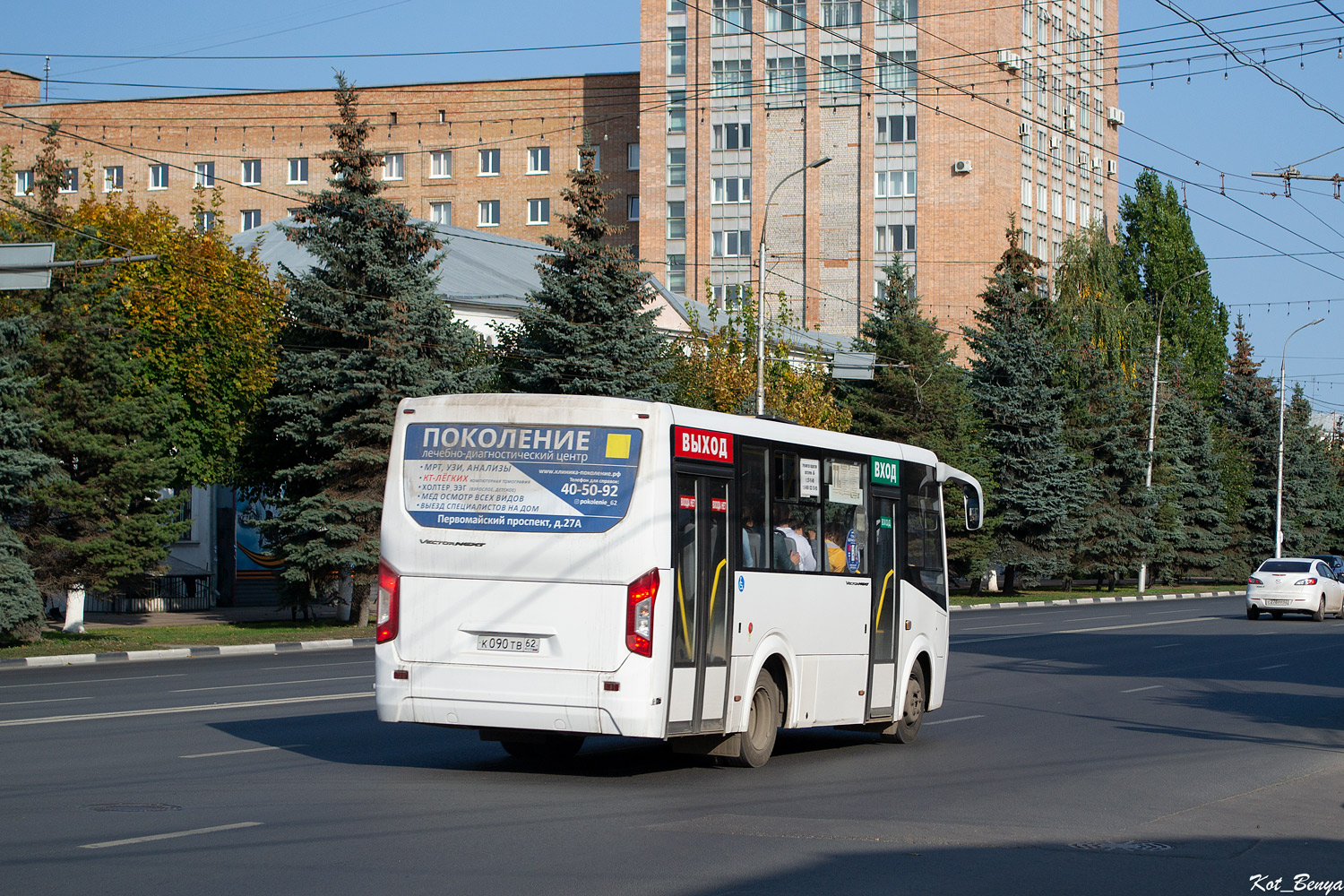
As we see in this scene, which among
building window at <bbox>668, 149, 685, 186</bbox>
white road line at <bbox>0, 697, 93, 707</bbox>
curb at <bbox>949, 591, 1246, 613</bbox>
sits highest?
building window at <bbox>668, 149, 685, 186</bbox>

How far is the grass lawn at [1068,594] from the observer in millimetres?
51247

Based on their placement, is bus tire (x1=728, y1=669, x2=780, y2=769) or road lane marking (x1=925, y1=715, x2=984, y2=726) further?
road lane marking (x1=925, y1=715, x2=984, y2=726)

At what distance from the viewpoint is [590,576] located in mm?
10367

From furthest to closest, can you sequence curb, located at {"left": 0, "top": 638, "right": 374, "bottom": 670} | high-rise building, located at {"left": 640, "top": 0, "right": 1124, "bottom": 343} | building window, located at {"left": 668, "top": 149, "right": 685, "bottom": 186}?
building window, located at {"left": 668, "top": 149, "right": 685, "bottom": 186}
high-rise building, located at {"left": 640, "top": 0, "right": 1124, "bottom": 343}
curb, located at {"left": 0, "top": 638, "right": 374, "bottom": 670}

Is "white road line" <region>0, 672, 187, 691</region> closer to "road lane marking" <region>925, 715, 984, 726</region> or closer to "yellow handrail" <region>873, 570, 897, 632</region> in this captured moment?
"road lane marking" <region>925, 715, 984, 726</region>

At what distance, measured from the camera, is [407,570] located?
10.9m

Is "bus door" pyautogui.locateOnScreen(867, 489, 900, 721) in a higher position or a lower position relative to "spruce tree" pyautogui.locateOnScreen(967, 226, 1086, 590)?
lower

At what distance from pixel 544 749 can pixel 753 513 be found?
2659 millimetres

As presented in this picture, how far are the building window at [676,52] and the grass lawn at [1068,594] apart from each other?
36396 mm

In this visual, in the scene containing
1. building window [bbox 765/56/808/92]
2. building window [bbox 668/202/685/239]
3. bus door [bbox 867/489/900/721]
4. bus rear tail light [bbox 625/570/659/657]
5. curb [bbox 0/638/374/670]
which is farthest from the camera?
building window [bbox 668/202/685/239]

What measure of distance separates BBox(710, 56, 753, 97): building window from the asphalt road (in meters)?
66.3

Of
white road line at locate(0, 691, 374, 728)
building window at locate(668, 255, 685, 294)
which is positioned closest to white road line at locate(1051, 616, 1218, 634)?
white road line at locate(0, 691, 374, 728)

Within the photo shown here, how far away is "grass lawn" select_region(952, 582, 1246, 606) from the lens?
5125 cm

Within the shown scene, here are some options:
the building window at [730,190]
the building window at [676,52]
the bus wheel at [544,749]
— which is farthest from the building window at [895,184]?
the bus wheel at [544,749]
